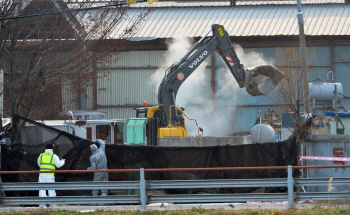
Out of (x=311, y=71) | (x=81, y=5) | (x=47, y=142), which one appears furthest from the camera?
(x=311, y=71)

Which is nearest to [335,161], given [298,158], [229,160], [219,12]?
[298,158]

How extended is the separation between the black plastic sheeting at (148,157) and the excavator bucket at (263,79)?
623 cm

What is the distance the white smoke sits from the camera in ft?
98.4

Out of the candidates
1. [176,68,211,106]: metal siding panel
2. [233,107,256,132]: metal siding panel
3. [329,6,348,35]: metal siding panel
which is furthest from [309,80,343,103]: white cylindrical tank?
[176,68,211,106]: metal siding panel

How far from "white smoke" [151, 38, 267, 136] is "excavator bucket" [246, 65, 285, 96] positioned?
1270 cm

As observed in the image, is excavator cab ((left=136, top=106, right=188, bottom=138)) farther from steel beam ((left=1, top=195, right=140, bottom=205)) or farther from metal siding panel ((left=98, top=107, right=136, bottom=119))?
metal siding panel ((left=98, top=107, right=136, bottom=119))

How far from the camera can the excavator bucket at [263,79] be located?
55.0 ft

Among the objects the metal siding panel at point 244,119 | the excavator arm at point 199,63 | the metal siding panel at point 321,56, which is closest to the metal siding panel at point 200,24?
the metal siding panel at point 244,119

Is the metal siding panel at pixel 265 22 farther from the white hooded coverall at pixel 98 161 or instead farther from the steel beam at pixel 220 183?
the steel beam at pixel 220 183

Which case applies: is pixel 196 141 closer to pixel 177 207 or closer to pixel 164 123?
pixel 164 123

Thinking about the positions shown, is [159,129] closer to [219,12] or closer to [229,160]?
[229,160]

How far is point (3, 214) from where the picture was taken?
29.5ft

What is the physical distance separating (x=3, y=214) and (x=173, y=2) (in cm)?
2956

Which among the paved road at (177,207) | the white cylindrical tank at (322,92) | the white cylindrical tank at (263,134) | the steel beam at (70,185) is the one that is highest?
the white cylindrical tank at (322,92)
